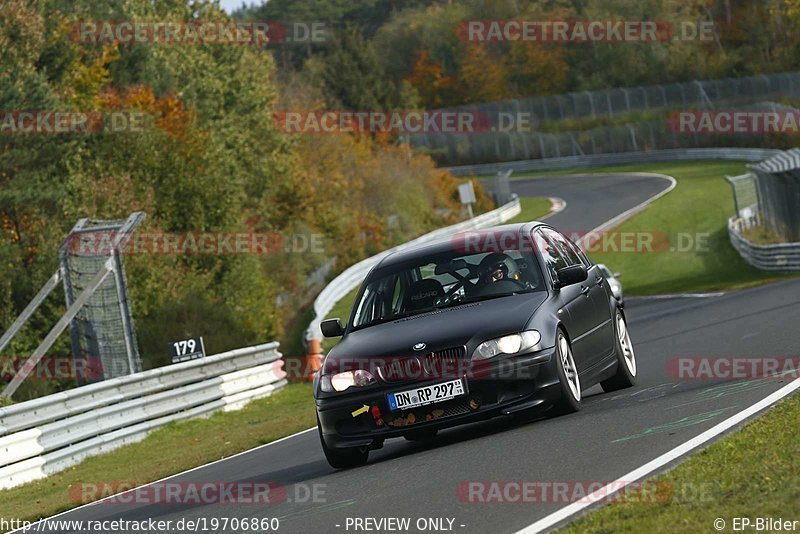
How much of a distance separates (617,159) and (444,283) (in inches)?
3123

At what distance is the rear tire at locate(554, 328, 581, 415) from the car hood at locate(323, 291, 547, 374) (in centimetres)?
35

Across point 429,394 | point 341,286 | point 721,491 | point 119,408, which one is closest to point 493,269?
point 429,394

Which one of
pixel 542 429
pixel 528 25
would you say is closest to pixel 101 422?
pixel 542 429

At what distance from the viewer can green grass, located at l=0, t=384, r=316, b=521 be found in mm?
13281

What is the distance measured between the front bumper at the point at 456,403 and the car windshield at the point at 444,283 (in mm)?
→ 1083

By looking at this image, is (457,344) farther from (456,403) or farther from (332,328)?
(332,328)

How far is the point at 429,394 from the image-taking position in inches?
382

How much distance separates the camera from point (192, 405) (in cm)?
2038

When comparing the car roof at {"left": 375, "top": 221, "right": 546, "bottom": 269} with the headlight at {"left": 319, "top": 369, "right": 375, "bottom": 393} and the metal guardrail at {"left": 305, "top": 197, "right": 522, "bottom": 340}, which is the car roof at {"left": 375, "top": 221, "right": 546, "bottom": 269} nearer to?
the headlight at {"left": 319, "top": 369, "right": 375, "bottom": 393}

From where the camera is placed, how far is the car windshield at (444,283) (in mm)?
10891

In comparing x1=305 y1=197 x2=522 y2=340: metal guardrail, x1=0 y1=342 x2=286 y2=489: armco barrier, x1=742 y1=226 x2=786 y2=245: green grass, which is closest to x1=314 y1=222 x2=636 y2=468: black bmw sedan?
x1=0 y1=342 x2=286 y2=489: armco barrier

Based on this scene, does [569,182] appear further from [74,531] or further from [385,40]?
[74,531]

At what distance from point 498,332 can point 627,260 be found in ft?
113

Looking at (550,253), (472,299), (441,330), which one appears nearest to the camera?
(441,330)
